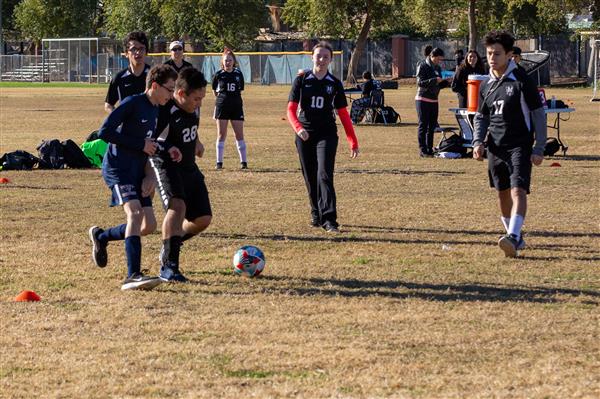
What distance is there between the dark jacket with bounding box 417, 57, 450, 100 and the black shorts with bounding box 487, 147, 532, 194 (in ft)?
35.1

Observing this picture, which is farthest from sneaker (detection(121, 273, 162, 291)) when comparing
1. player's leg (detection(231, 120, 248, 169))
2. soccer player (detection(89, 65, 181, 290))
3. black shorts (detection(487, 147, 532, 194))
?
player's leg (detection(231, 120, 248, 169))

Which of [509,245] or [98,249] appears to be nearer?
[98,249]

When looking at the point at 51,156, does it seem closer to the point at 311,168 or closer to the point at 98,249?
the point at 311,168

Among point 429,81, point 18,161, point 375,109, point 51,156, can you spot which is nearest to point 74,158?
point 51,156

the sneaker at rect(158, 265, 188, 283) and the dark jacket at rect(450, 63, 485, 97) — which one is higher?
the dark jacket at rect(450, 63, 485, 97)

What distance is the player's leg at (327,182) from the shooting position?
12664 millimetres

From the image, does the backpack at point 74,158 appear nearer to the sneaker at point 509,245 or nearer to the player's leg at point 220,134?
the player's leg at point 220,134

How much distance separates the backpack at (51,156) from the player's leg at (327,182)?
820cm

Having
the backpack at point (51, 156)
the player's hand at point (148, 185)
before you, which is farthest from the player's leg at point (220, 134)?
the player's hand at point (148, 185)

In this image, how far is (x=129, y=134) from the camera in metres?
9.45

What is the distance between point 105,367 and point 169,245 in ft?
9.28

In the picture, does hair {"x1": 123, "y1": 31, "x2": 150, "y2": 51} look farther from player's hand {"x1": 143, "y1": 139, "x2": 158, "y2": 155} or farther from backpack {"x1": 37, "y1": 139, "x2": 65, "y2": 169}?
backpack {"x1": 37, "y1": 139, "x2": 65, "y2": 169}

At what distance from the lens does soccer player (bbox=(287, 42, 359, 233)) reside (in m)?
12.7

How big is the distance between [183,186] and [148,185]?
31 centimetres
